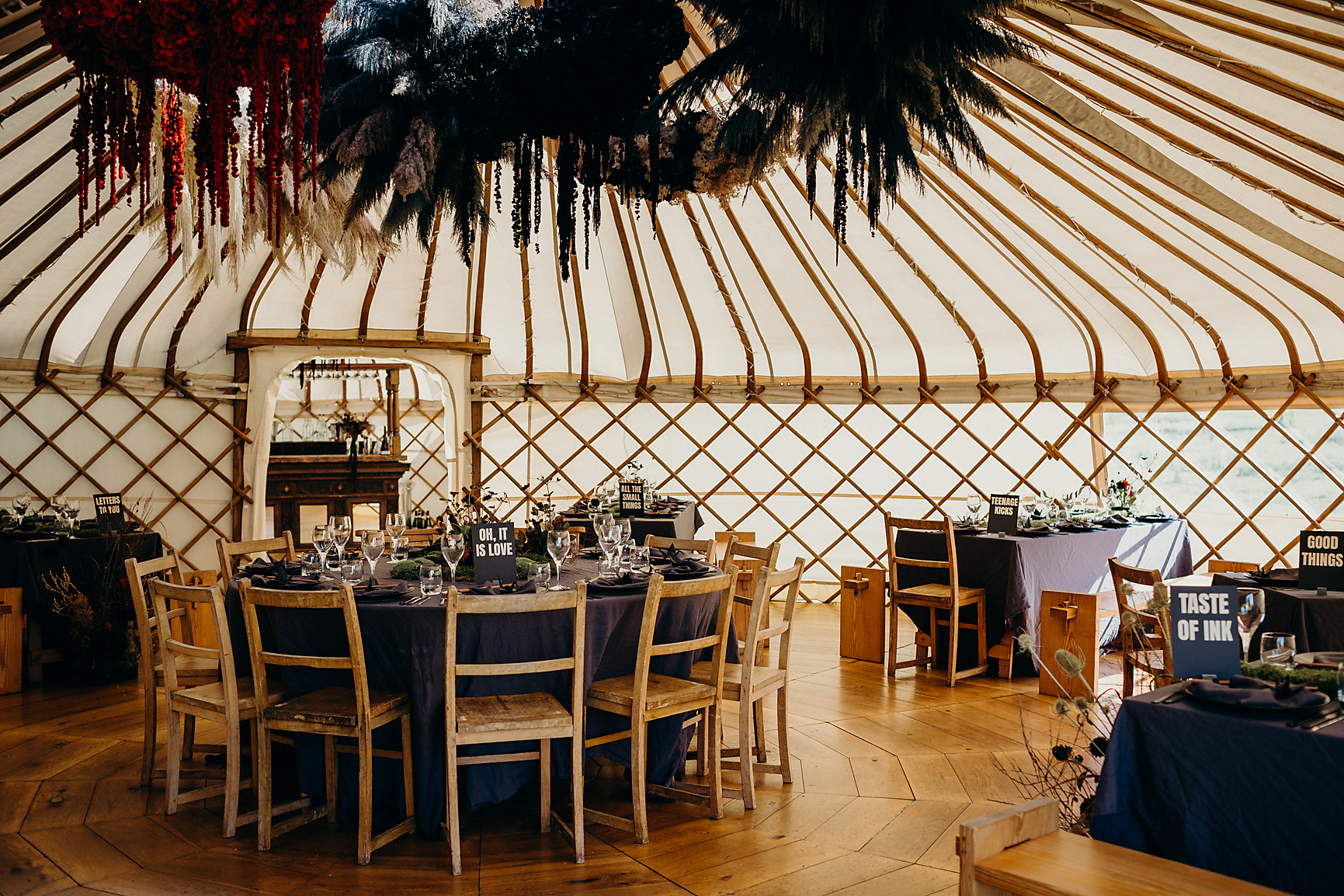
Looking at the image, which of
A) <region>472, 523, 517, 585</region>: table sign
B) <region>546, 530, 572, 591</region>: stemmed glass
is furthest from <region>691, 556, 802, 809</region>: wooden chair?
<region>472, 523, 517, 585</region>: table sign

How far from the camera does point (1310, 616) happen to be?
2.60 m

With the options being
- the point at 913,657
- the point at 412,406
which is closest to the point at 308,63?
the point at 913,657

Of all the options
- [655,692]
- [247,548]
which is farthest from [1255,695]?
[247,548]

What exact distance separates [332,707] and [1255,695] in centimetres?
202

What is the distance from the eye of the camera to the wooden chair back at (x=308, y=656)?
2199 millimetres

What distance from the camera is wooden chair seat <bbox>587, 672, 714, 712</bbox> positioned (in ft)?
7.97

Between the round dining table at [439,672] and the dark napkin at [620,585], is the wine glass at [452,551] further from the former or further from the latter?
the dark napkin at [620,585]

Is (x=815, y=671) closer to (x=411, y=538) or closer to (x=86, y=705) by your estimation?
(x=411, y=538)

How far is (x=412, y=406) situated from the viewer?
891cm

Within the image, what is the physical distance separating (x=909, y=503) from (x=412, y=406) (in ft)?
16.3

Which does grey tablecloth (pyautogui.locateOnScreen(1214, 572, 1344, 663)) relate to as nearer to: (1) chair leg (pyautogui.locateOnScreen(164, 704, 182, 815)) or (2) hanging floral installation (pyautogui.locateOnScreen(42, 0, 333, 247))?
(2) hanging floral installation (pyautogui.locateOnScreen(42, 0, 333, 247))

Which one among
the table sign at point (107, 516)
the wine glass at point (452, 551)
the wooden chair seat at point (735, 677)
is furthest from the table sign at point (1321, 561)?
the table sign at point (107, 516)

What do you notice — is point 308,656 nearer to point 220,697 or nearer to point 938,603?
point 220,697

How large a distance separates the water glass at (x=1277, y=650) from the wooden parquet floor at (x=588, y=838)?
2.14ft
